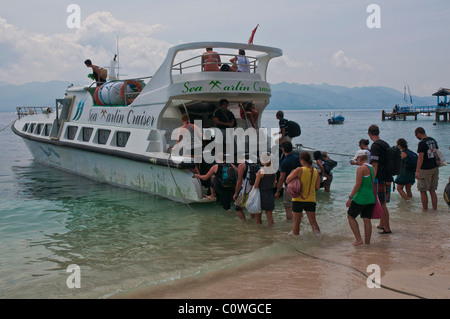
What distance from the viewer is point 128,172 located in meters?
12.2

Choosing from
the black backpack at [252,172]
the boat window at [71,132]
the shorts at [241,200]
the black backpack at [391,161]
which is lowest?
the shorts at [241,200]

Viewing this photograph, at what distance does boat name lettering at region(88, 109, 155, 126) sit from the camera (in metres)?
11.7

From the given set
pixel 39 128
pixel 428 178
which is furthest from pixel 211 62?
pixel 39 128

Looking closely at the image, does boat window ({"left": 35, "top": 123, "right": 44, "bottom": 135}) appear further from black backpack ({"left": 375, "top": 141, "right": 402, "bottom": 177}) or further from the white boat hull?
black backpack ({"left": 375, "top": 141, "right": 402, "bottom": 177})

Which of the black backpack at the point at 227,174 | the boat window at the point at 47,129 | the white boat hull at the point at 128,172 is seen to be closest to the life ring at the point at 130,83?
the white boat hull at the point at 128,172

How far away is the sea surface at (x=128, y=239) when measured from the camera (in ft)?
20.5

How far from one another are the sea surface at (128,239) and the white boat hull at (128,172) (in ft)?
1.06

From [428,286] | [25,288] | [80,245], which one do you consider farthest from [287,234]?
[25,288]

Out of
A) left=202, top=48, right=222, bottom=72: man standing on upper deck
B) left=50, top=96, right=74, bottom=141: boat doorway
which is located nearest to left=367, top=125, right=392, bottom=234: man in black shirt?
left=202, top=48, right=222, bottom=72: man standing on upper deck

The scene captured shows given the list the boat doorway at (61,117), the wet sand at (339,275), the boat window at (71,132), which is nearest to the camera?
the wet sand at (339,275)

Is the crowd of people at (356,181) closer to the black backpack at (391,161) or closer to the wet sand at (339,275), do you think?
the black backpack at (391,161)

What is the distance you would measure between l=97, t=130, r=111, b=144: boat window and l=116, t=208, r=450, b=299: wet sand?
7960 mm

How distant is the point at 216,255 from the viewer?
7.12 meters

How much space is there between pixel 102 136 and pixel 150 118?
8.64 ft
